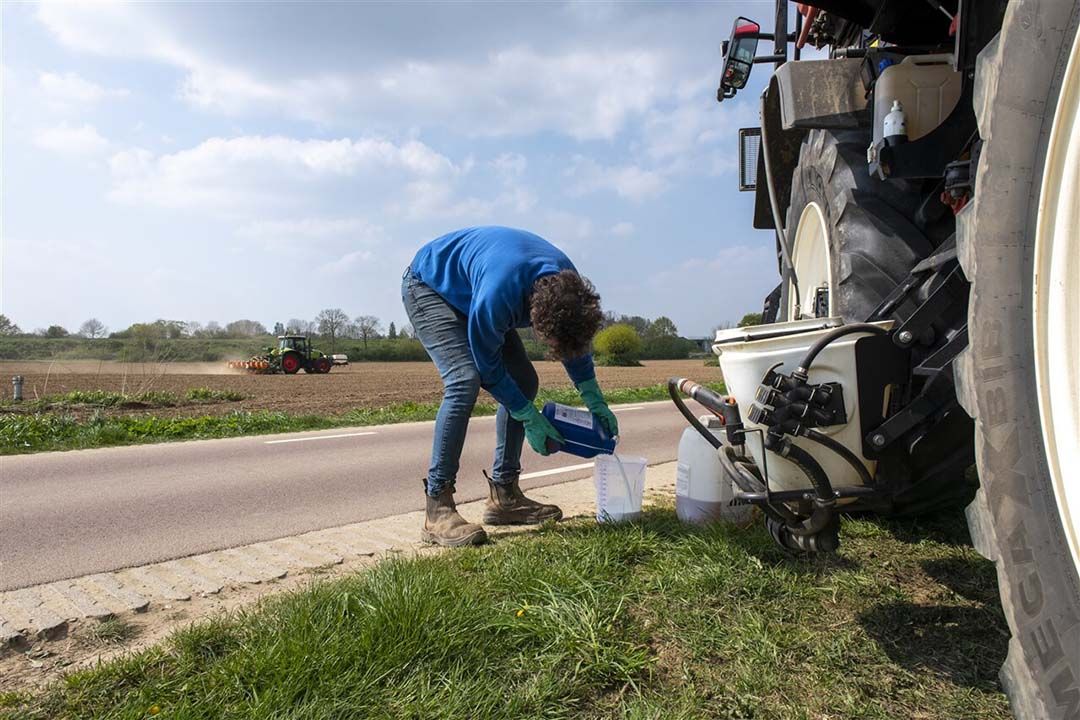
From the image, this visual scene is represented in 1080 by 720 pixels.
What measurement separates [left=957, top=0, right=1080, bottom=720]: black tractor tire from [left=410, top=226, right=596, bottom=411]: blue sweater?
218cm

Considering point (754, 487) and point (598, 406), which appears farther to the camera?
point (598, 406)

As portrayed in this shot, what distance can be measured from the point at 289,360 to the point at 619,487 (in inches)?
1273

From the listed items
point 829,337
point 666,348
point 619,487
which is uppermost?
point 666,348

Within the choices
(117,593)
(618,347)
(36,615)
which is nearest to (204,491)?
(117,593)

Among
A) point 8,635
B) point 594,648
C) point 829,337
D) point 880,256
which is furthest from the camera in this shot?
point 8,635

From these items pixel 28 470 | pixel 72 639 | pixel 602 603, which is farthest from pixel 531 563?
pixel 28 470

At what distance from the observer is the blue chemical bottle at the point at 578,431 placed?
360 cm

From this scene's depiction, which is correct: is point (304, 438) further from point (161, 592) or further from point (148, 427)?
point (161, 592)

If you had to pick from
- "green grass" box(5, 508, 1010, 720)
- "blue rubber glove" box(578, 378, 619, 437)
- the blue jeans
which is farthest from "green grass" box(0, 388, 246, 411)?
"green grass" box(5, 508, 1010, 720)

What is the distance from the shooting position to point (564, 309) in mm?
3268

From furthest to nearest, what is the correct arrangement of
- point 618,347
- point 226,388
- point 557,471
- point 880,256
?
point 618,347, point 226,388, point 557,471, point 880,256

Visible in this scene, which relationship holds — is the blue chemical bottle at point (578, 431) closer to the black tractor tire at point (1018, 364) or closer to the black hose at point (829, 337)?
the black hose at point (829, 337)

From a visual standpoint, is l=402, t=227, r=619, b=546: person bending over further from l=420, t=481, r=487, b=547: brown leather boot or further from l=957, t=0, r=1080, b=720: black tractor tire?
l=957, t=0, r=1080, b=720: black tractor tire

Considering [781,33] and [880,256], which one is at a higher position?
[781,33]
